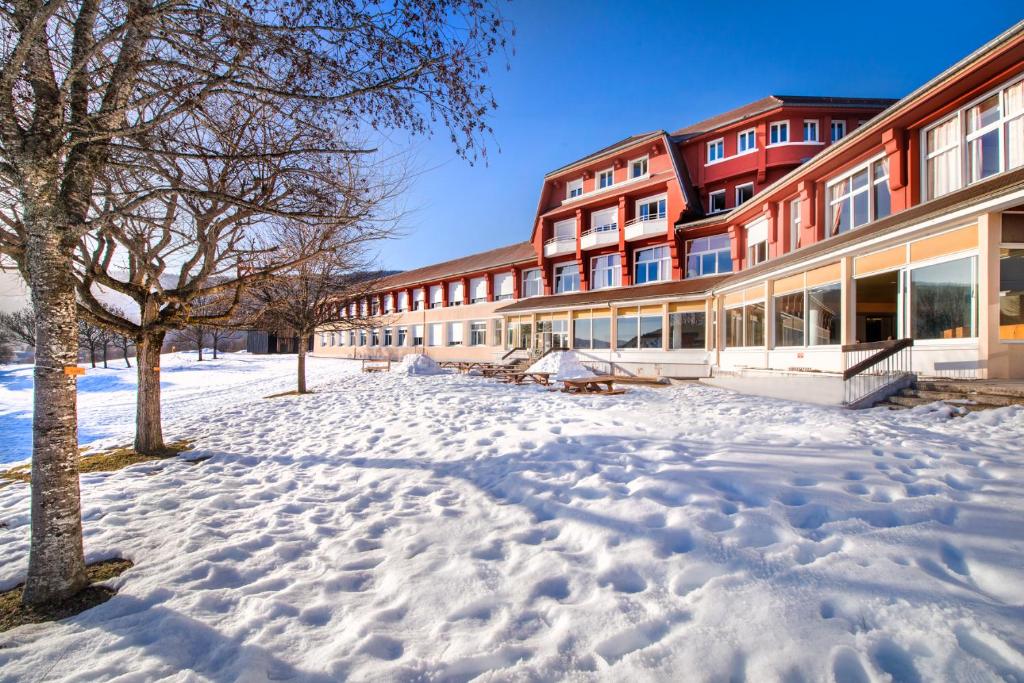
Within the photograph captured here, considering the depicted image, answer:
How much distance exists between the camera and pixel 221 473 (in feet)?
18.6

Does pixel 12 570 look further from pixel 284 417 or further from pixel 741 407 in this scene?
pixel 741 407

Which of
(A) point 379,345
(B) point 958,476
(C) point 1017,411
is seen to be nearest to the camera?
(B) point 958,476

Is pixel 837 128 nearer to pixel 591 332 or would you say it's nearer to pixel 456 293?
pixel 591 332

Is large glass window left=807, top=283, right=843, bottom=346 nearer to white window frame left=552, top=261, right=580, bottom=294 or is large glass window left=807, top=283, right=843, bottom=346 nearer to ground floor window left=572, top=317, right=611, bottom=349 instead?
ground floor window left=572, top=317, right=611, bottom=349

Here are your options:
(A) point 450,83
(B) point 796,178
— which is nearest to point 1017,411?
(A) point 450,83

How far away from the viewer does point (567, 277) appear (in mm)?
25047

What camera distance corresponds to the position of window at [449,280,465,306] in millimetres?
32031

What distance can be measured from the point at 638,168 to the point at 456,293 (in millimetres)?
16106

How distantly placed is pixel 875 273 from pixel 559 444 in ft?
32.4

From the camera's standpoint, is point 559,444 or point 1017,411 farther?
point 1017,411

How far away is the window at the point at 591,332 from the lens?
71.3 feet

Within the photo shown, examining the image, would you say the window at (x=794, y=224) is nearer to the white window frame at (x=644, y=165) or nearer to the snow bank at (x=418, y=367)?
the white window frame at (x=644, y=165)

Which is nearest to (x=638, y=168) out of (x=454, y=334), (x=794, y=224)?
(x=794, y=224)

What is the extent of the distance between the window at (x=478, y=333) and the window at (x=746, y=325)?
1675cm
